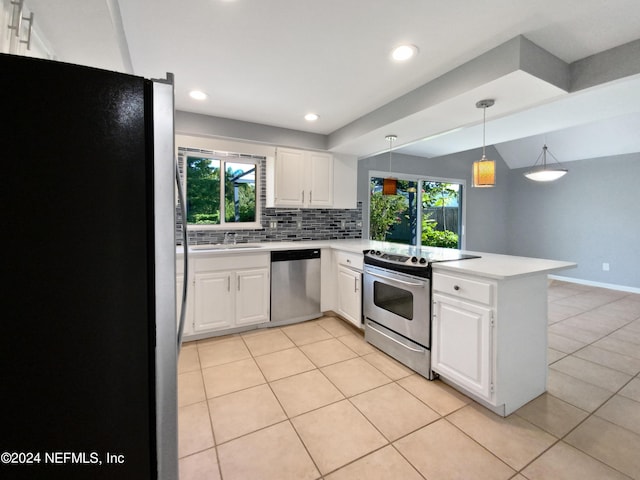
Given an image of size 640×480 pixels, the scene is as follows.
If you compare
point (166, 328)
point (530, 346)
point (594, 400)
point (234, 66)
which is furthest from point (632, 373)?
point (234, 66)

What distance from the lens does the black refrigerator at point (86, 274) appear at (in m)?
0.69

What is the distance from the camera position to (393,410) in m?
1.89

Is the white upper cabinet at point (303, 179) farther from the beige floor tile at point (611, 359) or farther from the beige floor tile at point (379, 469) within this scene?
the beige floor tile at point (611, 359)

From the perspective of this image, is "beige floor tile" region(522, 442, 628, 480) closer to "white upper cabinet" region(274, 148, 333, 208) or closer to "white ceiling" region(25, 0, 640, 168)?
"white ceiling" region(25, 0, 640, 168)

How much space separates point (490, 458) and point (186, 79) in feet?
10.9

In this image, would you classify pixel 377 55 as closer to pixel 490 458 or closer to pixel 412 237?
pixel 490 458

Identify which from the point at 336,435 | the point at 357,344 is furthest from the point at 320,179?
the point at 336,435

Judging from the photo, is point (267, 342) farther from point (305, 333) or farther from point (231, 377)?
point (231, 377)

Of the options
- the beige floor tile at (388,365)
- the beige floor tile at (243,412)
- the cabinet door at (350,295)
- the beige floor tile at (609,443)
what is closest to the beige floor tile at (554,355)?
the beige floor tile at (609,443)

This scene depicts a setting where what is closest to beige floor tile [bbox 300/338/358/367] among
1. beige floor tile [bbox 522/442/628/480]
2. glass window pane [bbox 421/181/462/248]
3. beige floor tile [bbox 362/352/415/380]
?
beige floor tile [bbox 362/352/415/380]

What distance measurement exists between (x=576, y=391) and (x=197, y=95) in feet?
13.0

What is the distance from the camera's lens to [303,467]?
1.45 metres

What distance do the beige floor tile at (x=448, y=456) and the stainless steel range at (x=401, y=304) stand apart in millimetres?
596

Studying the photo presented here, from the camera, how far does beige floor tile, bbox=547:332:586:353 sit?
9.08 ft
